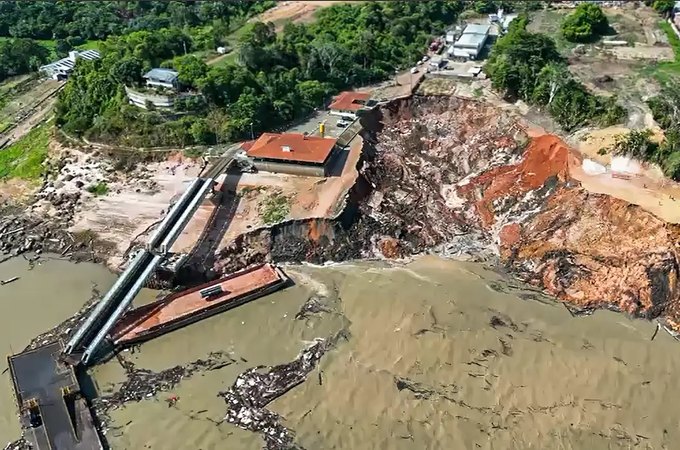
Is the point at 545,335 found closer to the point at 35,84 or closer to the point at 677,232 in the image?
the point at 677,232

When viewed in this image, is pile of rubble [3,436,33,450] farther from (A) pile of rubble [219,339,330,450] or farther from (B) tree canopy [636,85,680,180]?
(B) tree canopy [636,85,680,180]

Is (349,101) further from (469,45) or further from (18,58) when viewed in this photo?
(18,58)

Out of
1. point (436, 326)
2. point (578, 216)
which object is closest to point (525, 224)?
point (578, 216)

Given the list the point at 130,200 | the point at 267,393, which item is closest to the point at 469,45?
the point at 130,200

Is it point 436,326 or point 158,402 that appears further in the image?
point 436,326

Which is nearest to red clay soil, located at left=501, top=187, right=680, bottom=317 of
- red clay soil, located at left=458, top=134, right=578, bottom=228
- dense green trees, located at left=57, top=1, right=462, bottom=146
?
red clay soil, located at left=458, top=134, right=578, bottom=228

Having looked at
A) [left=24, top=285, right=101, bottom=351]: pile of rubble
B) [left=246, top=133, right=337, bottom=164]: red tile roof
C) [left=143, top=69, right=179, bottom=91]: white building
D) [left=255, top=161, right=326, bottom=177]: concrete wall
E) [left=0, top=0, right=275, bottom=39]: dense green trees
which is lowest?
[left=24, top=285, right=101, bottom=351]: pile of rubble

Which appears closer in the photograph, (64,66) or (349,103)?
(349,103)
